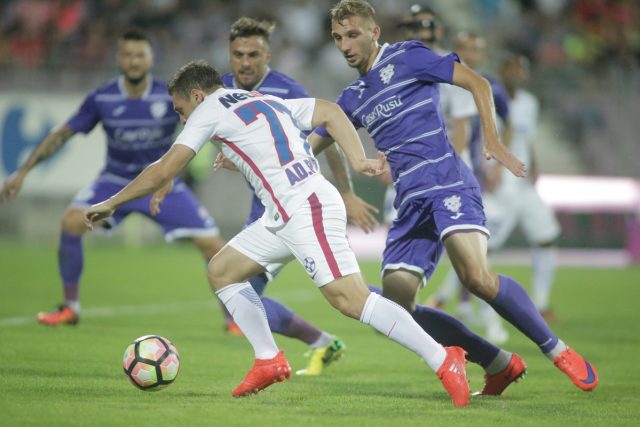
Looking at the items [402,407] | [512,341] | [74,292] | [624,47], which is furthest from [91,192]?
[624,47]

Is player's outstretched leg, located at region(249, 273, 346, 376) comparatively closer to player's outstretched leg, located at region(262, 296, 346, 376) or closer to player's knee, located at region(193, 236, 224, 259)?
player's outstretched leg, located at region(262, 296, 346, 376)

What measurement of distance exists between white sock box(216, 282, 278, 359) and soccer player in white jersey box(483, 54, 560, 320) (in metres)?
5.43

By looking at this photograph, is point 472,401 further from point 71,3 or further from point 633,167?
point 71,3

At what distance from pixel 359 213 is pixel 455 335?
0.98 metres

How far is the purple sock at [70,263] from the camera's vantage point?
10.5 m

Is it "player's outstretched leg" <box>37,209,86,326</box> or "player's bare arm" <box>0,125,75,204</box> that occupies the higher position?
"player's bare arm" <box>0,125,75,204</box>

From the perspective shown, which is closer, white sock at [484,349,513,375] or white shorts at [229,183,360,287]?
white shorts at [229,183,360,287]

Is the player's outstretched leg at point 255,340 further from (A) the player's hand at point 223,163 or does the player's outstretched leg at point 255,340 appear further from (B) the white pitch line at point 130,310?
(B) the white pitch line at point 130,310

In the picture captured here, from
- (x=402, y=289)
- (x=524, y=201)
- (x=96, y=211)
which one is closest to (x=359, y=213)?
(x=402, y=289)

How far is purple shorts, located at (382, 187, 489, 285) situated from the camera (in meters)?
6.90

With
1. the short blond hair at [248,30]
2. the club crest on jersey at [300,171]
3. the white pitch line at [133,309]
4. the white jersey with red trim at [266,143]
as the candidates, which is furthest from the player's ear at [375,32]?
the white pitch line at [133,309]

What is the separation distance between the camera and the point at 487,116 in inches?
265

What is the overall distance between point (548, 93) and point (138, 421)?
16.8 metres

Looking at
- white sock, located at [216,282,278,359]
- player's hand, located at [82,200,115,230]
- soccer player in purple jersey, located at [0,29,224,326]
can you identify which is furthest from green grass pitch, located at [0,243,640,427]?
player's hand, located at [82,200,115,230]
